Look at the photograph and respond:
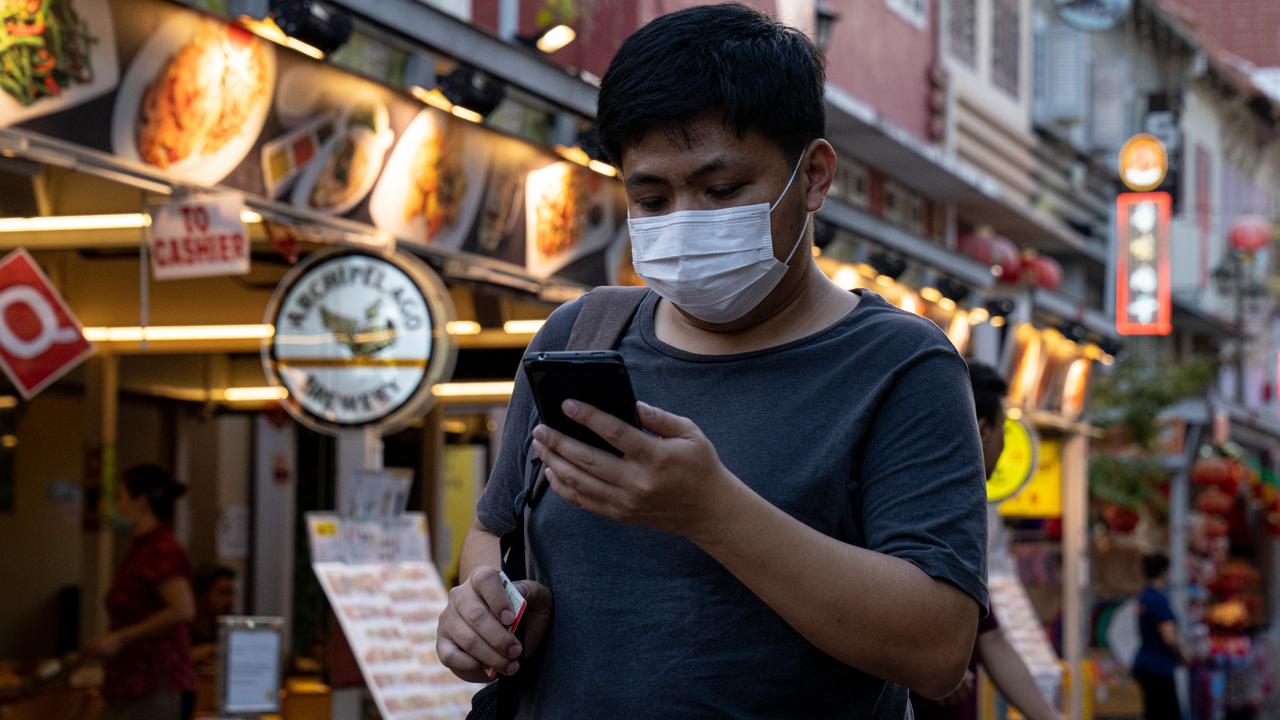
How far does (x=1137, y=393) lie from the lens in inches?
846

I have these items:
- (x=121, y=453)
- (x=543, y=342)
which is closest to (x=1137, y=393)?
(x=121, y=453)

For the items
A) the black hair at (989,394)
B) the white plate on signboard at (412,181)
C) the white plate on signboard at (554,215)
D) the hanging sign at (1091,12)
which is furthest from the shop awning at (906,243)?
the hanging sign at (1091,12)

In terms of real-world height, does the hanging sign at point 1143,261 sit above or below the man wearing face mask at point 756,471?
above

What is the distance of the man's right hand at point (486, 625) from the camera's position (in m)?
2.35

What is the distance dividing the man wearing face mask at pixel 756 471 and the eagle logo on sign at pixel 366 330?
5.52m

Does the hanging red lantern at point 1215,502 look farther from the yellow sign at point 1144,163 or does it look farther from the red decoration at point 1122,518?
the yellow sign at point 1144,163

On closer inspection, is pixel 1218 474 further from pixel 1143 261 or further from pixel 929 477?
pixel 929 477

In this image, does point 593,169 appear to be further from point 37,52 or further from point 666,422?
point 666,422

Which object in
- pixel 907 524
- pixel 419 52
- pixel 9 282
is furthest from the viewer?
pixel 419 52

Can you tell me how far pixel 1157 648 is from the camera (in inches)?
665

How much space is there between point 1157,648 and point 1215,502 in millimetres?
9260

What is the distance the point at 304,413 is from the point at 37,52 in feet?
7.41

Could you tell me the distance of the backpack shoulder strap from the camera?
2.55 m

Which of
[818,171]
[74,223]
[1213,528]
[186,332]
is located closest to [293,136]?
[74,223]
